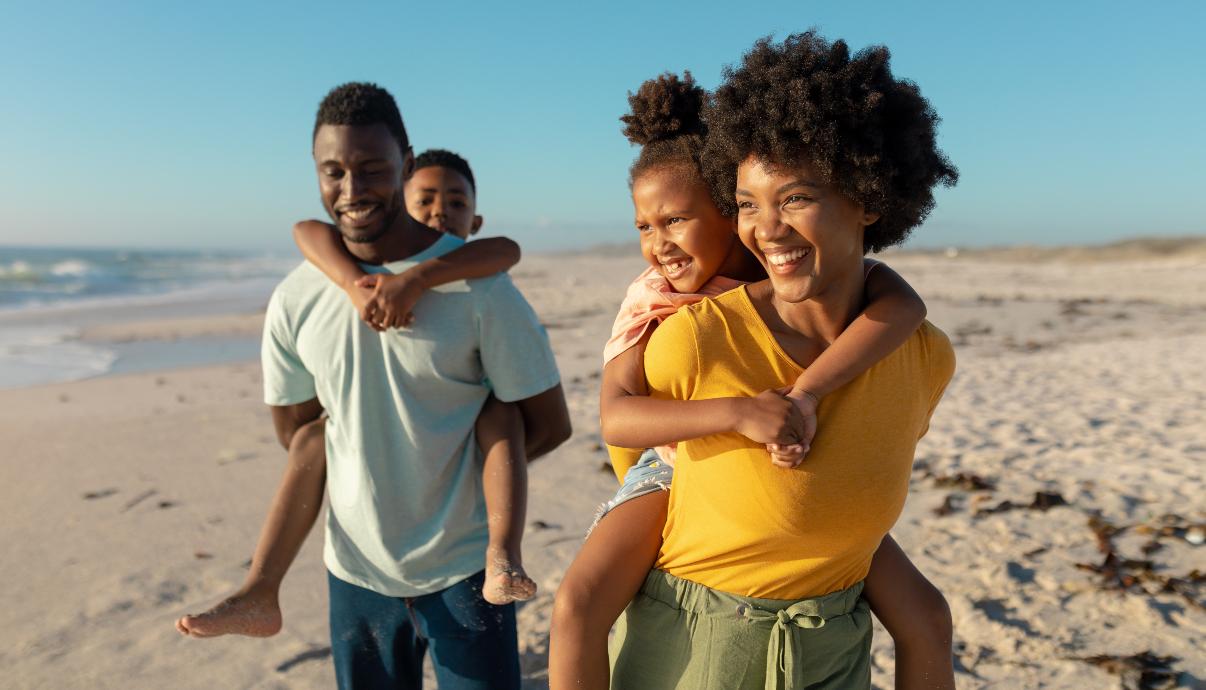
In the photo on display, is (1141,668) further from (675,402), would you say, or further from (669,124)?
(669,124)

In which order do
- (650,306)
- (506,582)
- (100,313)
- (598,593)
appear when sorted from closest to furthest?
(598,593) < (650,306) < (506,582) < (100,313)

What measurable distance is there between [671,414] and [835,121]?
646mm

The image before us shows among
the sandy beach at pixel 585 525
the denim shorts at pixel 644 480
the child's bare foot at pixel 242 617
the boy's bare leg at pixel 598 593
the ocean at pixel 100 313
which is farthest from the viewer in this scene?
the ocean at pixel 100 313

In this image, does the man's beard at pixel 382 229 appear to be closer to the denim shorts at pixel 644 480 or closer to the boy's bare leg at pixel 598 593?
the denim shorts at pixel 644 480

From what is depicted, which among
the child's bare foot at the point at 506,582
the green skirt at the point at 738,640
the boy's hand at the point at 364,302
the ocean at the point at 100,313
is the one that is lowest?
the ocean at the point at 100,313

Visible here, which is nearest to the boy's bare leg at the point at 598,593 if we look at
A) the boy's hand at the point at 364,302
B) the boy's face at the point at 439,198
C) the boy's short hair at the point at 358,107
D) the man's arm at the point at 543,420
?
the man's arm at the point at 543,420

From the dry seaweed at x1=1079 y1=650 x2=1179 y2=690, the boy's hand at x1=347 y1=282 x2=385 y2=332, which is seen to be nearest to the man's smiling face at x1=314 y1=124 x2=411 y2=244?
the boy's hand at x1=347 y1=282 x2=385 y2=332

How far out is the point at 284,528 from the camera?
2.77m

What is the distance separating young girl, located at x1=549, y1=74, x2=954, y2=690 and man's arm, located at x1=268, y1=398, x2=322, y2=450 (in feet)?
3.71

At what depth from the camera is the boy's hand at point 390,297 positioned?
2420mm

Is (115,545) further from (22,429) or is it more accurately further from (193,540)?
(22,429)

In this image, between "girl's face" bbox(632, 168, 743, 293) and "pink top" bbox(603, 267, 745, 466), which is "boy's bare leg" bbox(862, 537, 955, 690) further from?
"girl's face" bbox(632, 168, 743, 293)


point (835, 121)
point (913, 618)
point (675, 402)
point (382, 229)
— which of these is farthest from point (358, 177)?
point (913, 618)

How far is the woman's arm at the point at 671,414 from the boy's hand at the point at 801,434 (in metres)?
0.02
